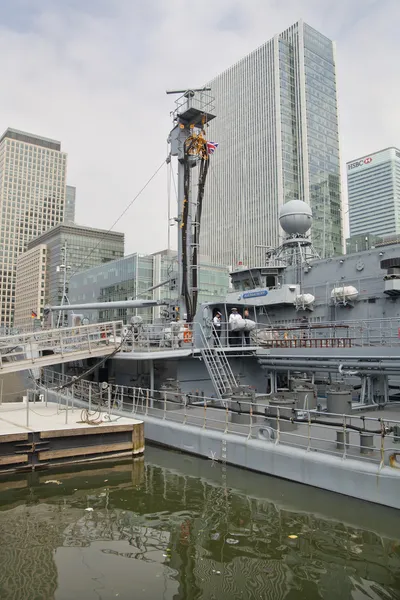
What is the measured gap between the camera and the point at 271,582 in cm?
636

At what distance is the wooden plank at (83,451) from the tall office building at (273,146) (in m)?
105

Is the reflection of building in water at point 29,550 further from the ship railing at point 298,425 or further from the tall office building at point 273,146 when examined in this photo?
the tall office building at point 273,146

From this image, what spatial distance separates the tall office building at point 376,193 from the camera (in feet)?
362

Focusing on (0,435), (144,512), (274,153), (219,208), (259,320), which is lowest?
(144,512)

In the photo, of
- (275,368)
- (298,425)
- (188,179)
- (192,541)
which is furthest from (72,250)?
(192,541)

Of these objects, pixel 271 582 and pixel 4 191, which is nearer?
pixel 271 582

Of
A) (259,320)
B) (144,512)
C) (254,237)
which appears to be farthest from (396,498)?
(254,237)

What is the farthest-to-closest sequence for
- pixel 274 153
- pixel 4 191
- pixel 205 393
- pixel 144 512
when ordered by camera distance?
1. pixel 4 191
2. pixel 274 153
3. pixel 205 393
4. pixel 144 512

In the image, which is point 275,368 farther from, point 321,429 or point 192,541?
point 192,541

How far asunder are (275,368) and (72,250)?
11256cm

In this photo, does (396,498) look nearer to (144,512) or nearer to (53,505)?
(144,512)

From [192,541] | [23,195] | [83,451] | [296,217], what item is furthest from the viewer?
[23,195]

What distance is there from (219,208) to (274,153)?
24740 millimetres

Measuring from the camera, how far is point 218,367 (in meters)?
16.2
